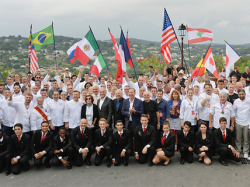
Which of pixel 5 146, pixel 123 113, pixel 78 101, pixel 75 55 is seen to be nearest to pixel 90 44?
pixel 75 55

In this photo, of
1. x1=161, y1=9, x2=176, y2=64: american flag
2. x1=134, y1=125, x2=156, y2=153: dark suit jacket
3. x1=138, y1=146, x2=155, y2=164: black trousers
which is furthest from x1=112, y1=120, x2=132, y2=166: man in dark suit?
x1=161, y1=9, x2=176, y2=64: american flag

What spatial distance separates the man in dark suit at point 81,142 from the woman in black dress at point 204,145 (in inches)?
121

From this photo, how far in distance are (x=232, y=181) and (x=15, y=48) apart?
234 feet

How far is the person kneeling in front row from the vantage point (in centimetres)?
638

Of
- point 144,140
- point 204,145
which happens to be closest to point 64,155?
point 144,140

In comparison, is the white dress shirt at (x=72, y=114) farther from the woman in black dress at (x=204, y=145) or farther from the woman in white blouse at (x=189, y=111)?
the woman in black dress at (x=204, y=145)

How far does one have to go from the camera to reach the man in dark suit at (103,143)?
654cm

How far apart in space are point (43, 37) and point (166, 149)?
23.4ft

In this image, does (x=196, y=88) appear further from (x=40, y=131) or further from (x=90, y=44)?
(x=40, y=131)

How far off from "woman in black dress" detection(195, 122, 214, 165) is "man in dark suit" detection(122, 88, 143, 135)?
1.82m

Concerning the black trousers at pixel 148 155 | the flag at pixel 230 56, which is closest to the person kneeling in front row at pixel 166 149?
the black trousers at pixel 148 155

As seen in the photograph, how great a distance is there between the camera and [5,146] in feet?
20.5

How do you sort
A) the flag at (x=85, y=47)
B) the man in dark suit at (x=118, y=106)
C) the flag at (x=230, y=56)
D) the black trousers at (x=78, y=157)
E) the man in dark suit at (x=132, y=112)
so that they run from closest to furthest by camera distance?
the black trousers at (x=78, y=157), the man in dark suit at (x=132, y=112), the man in dark suit at (x=118, y=106), the flag at (x=85, y=47), the flag at (x=230, y=56)

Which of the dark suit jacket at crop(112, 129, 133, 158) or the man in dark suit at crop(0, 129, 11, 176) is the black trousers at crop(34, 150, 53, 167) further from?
the dark suit jacket at crop(112, 129, 133, 158)
